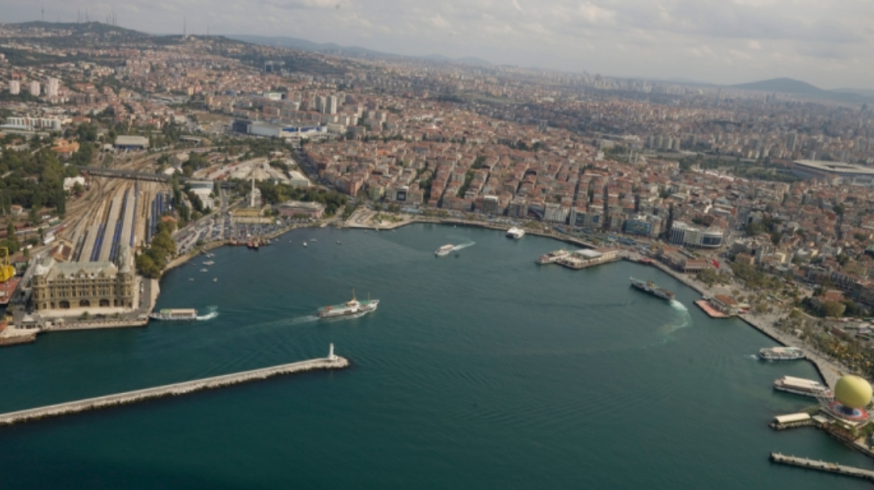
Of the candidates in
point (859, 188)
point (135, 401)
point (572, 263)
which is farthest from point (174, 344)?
point (859, 188)

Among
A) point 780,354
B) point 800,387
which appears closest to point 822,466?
point 800,387

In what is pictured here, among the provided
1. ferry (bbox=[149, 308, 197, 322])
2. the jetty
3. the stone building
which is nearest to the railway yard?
the stone building

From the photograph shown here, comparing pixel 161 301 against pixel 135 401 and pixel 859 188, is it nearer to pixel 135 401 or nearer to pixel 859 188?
pixel 135 401

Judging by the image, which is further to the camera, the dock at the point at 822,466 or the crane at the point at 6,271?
the crane at the point at 6,271

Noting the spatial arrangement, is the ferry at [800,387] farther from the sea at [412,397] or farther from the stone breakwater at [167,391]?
the stone breakwater at [167,391]

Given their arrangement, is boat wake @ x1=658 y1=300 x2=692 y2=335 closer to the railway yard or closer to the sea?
the sea

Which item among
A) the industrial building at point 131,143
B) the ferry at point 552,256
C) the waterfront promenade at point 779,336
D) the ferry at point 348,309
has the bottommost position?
the ferry at point 348,309

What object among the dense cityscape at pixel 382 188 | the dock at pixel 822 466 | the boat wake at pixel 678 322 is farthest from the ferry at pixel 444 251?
the dock at pixel 822 466
